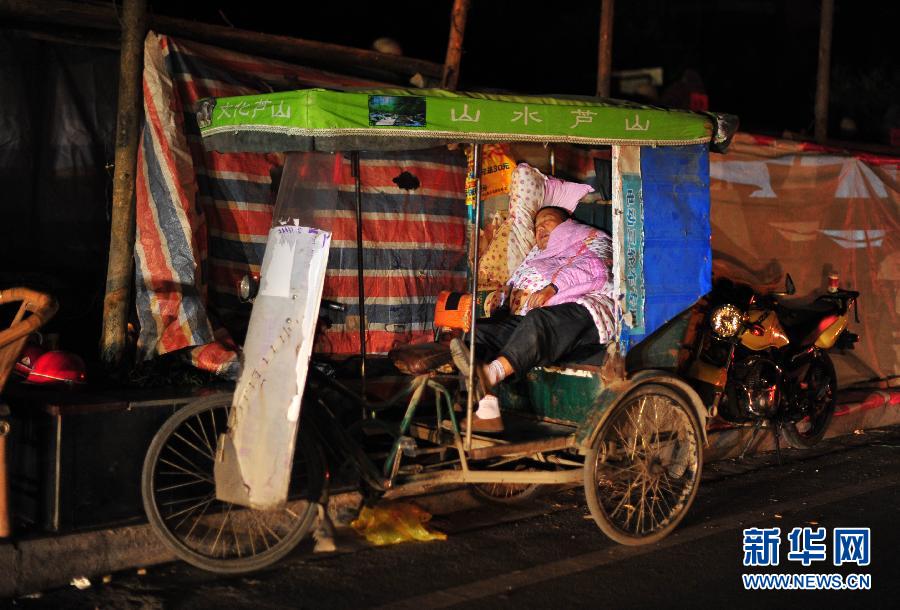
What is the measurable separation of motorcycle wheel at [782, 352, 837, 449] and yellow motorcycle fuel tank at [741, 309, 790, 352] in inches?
28.6

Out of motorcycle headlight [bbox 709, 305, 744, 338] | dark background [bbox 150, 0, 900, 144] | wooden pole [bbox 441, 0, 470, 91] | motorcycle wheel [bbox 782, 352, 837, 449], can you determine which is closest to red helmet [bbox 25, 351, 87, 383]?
wooden pole [bbox 441, 0, 470, 91]

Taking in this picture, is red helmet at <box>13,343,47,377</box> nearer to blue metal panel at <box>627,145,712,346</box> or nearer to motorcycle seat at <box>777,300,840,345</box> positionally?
blue metal panel at <box>627,145,712,346</box>

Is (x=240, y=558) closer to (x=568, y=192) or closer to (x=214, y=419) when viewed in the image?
(x=214, y=419)

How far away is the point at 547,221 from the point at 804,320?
2931mm

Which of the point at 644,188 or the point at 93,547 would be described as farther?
the point at 644,188

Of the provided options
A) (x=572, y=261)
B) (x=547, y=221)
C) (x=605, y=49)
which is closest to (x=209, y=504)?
(x=572, y=261)

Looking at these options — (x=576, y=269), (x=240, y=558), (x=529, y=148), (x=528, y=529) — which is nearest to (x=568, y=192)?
(x=529, y=148)

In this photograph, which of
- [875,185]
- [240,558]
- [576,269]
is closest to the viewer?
[240,558]

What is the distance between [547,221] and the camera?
20.7 feet

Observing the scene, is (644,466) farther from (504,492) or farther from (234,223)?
(234,223)

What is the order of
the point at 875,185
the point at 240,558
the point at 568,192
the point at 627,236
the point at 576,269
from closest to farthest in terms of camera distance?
1. the point at 240,558
2. the point at 627,236
3. the point at 576,269
4. the point at 568,192
5. the point at 875,185

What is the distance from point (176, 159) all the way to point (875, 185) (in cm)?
683

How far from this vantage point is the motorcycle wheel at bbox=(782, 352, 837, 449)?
7.73 m

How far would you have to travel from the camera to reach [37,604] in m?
4.27
